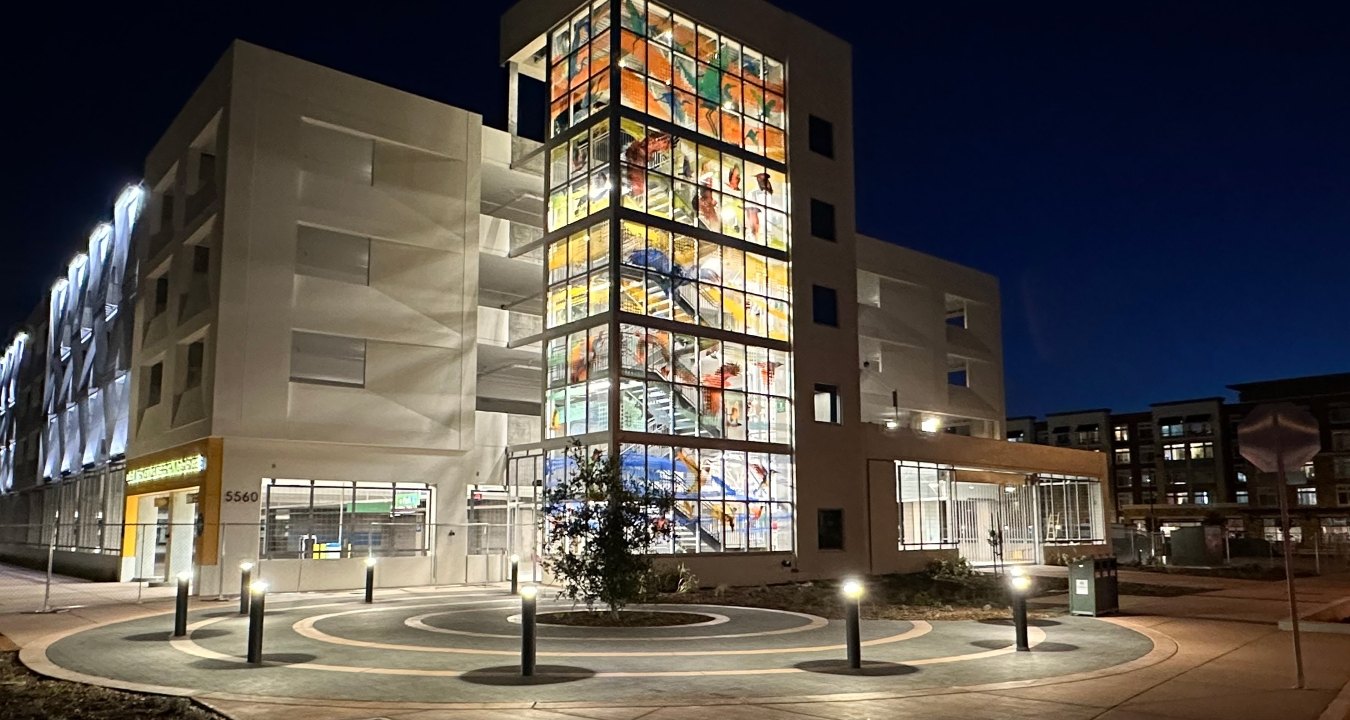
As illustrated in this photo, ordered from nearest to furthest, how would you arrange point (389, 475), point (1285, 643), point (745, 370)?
point (1285, 643)
point (389, 475)
point (745, 370)

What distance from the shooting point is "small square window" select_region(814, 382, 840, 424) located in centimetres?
3731

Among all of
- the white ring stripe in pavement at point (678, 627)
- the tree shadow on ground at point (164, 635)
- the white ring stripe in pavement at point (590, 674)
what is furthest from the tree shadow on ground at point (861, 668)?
the tree shadow on ground at point (164, 635)

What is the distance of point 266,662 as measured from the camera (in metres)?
13.6

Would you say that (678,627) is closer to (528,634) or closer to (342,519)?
(528,634)

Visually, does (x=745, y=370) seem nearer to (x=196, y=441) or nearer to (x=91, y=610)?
(x=196, y=441)

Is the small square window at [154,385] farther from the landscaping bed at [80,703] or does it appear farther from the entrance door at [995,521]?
the entrance door at [995,521]

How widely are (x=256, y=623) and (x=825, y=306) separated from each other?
27.5 metres

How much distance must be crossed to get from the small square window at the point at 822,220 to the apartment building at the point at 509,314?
0.14 metres

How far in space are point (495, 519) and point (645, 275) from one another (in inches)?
415

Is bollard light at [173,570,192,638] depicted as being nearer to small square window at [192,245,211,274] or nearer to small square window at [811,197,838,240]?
small square window at [192,245,211,274]

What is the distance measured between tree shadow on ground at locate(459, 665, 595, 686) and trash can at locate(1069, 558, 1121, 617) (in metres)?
11.3

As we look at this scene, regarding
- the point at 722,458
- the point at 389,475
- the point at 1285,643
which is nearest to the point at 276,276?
the point at 389,475

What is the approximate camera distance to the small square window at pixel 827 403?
3731 cm

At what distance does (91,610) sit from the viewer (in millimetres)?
22422
